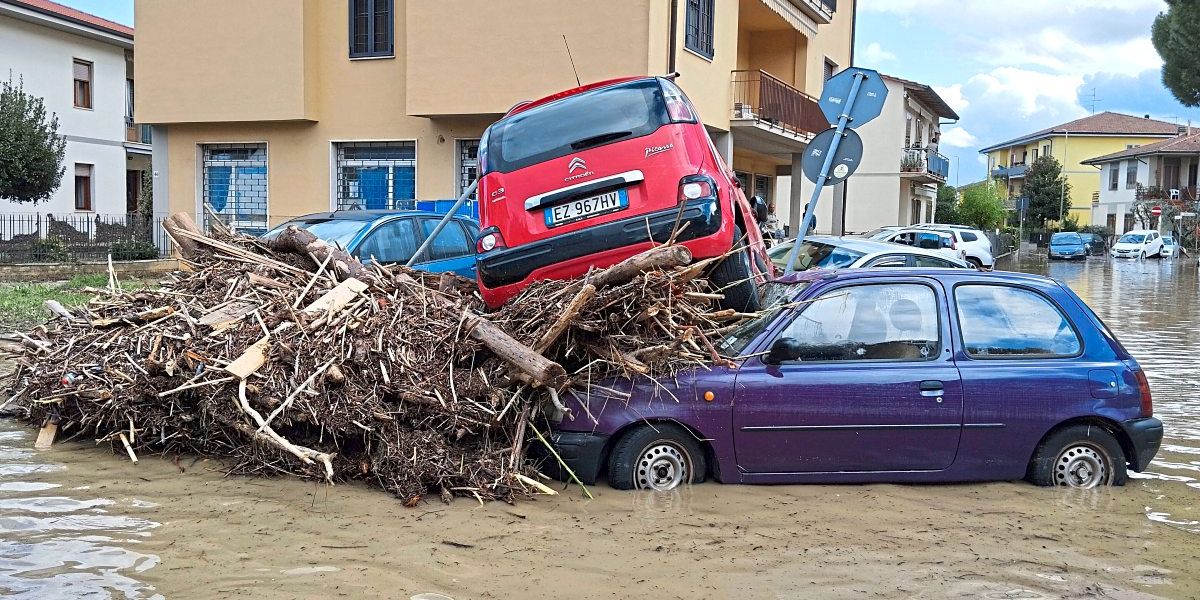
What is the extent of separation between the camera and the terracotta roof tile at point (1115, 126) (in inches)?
3696

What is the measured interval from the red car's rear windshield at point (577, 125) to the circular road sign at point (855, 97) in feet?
10.0

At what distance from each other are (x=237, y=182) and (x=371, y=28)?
4.75 metres

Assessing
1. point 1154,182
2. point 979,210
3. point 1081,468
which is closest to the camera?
point 1081,468

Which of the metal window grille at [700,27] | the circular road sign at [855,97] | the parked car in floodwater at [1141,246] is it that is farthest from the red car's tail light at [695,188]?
the parked car in floodwater at [1141,246]

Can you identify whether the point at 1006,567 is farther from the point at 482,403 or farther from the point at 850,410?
the point at 482,403

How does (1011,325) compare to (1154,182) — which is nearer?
(1011,325)

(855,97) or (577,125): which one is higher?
(855,97)

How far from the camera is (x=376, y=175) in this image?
2236 centimetres

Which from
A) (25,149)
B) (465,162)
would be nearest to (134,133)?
(25,149)

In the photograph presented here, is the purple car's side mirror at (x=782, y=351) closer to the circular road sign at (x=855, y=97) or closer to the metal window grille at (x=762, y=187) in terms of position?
the circular road sign at (x=855, y=97)

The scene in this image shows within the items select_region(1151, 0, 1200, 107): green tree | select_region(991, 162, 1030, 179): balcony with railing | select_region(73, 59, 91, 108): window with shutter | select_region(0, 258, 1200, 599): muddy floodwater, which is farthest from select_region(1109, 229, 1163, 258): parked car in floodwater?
select_region(0, 258, 1200, 599): muddy floodwater

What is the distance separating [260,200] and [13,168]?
758 centimetres

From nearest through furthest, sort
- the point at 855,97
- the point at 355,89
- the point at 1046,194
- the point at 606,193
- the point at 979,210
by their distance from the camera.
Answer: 1. the point at 606,193
2. the point at 855,97
3. the point at 355,89
4. the point at 979,210
5. the point at 1046,194

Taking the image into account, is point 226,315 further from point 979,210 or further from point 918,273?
point 979,210
